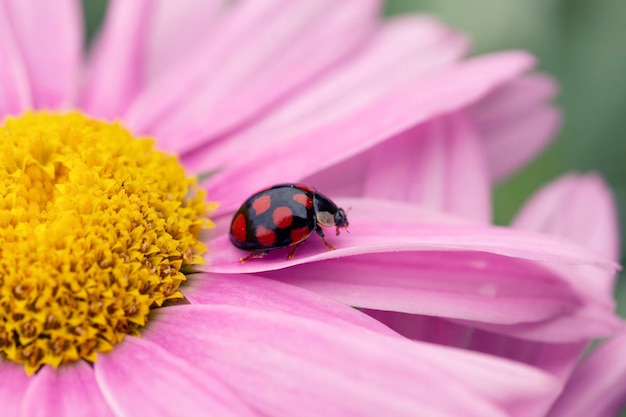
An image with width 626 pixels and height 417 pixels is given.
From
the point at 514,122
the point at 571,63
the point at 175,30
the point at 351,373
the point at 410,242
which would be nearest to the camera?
the point at 351,373

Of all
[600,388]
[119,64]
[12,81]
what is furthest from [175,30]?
[600,388]

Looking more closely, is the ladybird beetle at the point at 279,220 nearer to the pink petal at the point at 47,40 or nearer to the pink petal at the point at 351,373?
the pink petal at the point at 351,373

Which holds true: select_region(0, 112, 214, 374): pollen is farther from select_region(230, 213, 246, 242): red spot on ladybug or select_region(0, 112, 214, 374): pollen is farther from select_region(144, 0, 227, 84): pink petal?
select_region(144, 0, 227, 84): pink petal

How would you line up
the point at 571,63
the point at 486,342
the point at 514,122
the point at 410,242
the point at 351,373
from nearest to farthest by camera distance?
1. the point at 351,373
2. the point at 410,242
3. the point at 486,342
4. the point at 514,122
5. the point at 571,63

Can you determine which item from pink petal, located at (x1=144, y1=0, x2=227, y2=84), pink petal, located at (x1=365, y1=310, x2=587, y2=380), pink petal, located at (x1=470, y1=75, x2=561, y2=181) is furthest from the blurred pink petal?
pink petal, located at (x1=144, y1=0, x2=227, y2=84)

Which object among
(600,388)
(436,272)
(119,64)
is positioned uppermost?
(119,64)

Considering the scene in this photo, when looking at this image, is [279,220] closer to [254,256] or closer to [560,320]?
[254,256]
